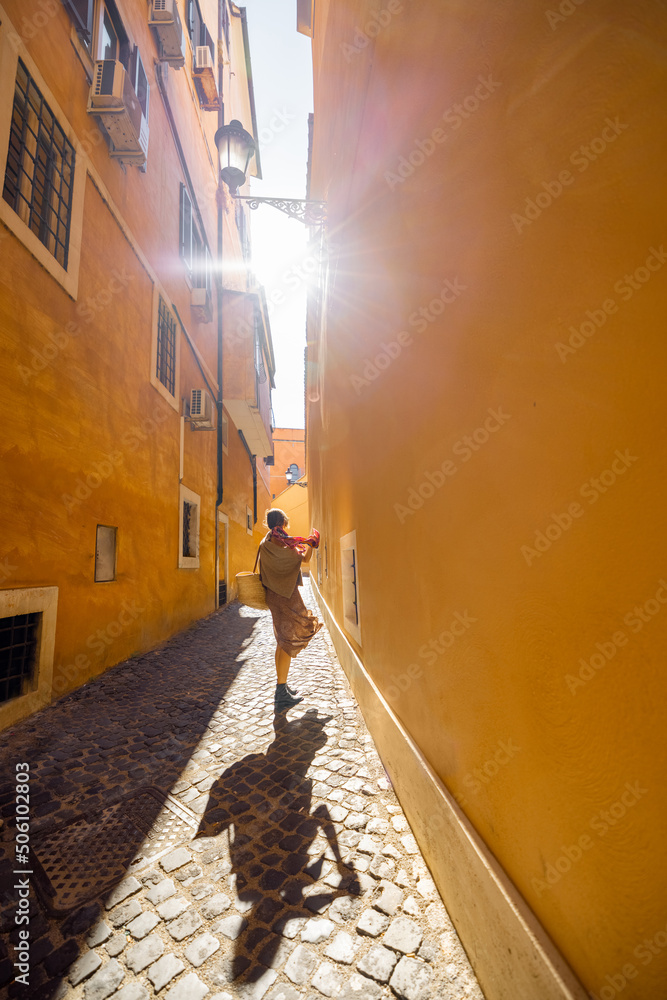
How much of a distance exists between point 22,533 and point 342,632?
150 inches

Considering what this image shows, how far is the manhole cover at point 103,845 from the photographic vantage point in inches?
76.4

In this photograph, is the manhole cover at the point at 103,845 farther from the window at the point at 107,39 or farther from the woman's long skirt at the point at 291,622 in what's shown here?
the window at the point at 107,39

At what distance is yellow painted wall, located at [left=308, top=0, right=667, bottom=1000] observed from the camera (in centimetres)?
93

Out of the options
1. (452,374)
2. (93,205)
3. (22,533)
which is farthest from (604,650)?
(93,205)

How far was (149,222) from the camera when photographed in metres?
7.34

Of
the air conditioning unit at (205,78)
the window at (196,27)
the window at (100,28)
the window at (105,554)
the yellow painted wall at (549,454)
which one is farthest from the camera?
the air conditioning unit at (205,78)

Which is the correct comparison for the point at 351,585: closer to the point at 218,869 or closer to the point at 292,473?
the point at 218,869

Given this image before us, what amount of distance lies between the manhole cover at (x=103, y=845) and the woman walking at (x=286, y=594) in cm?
187

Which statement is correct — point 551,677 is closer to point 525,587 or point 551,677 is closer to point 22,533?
point 525,587

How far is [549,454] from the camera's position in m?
1.23

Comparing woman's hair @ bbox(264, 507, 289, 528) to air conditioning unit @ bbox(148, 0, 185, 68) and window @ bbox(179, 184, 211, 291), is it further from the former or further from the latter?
air conditioning unit @ bbox(148, 0, 185, 68)

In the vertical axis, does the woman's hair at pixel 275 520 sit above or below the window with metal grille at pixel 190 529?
below

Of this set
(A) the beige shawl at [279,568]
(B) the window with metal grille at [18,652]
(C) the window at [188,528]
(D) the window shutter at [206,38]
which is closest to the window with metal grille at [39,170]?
(B) the window with metal grille at [18,652]

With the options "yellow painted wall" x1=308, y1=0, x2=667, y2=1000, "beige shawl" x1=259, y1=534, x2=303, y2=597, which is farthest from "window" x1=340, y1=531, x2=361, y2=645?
"yellow painted wall" x1=308, y1=0, x2=667, y2=1000
